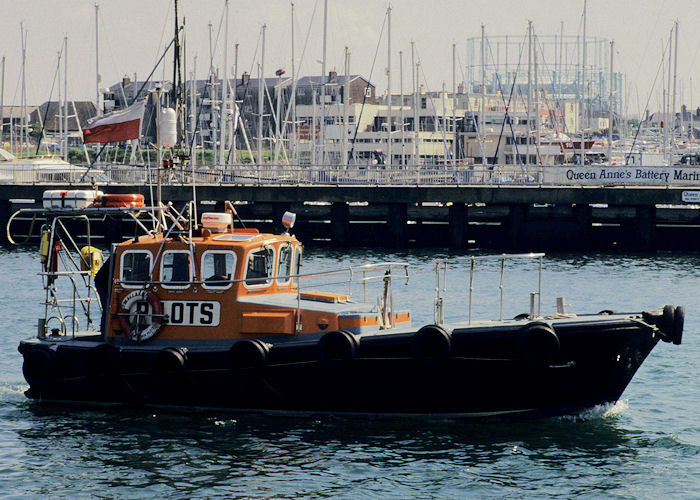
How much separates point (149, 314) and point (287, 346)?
218 cm

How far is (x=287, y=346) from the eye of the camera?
549 inches

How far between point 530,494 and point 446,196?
29.2m

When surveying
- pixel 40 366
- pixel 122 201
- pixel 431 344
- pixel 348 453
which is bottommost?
pixel 348 453

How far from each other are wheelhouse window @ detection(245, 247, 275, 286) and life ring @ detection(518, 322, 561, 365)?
147 inches

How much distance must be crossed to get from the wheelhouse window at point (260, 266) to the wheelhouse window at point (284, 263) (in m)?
0.18

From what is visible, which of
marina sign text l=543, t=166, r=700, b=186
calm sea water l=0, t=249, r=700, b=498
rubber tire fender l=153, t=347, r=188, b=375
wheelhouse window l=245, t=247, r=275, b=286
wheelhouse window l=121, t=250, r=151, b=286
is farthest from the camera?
marina sign text l=543, t=166, r=700, b=186

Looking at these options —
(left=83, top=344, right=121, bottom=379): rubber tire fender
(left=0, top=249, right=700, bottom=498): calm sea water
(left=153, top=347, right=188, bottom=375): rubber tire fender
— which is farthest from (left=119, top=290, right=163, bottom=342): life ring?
(left=0, top=249, right=700, bottom=498): calm sea water

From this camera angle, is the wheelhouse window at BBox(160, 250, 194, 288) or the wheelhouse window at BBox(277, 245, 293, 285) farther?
the wheelhouse window at BBox(277, 245, 293, 285)

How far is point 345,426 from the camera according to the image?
14.1 metres

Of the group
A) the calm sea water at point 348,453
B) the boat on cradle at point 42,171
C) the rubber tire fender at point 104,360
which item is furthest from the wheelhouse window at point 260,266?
the boat on cradle at point 42,171

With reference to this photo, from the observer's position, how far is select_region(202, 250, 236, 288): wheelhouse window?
14.4 meters

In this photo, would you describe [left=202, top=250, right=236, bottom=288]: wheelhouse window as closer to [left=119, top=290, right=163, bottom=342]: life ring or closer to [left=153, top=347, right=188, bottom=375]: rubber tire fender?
[left=119, top=290, right=163, bottom=342]: life ring

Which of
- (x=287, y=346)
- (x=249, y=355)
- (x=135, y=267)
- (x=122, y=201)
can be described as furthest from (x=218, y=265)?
(x=122, y=201)

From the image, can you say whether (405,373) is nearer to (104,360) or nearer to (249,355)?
(249,355)
